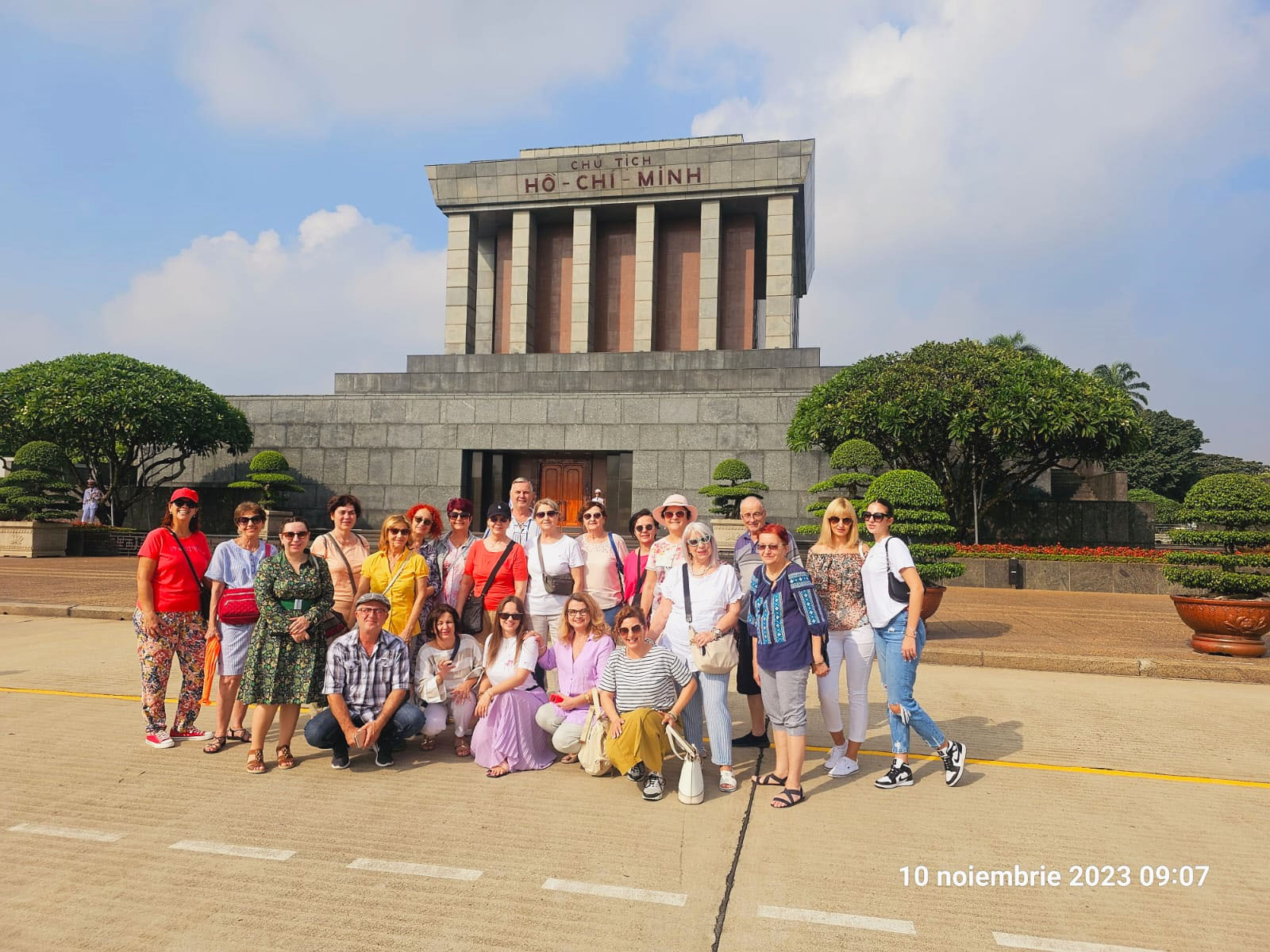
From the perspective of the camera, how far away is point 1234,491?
9.47 meters

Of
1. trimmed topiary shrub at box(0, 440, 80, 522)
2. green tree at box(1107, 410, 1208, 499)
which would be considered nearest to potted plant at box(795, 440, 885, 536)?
trimmed topiary shrub at box(0, 440, 80, 522)

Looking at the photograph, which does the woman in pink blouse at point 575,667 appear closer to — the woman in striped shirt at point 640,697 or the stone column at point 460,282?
the woman in striped shirt at point 640,697

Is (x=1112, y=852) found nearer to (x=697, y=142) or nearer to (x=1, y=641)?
(x=1, y=641)

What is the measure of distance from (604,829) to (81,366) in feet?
73.6

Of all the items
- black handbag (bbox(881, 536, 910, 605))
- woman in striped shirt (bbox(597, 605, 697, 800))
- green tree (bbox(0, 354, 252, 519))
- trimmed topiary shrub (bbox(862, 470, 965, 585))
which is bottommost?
woman in striped shirt (bbox(597, 605, 697, 800))

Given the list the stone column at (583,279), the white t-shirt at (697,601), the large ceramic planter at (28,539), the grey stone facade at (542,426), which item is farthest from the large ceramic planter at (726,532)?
the large ceramic planter at (28,539)

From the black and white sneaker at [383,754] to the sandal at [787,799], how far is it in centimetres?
241

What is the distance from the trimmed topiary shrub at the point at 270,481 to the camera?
21781 mm

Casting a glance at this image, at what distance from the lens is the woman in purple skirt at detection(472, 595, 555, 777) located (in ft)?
16.9

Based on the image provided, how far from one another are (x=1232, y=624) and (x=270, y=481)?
817 inches

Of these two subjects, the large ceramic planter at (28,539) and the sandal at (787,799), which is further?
the large ceramic planter at (28,539)

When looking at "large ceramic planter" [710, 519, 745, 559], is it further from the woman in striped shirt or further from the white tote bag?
the white tote bag

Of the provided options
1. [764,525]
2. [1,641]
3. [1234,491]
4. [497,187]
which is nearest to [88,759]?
[764,525]

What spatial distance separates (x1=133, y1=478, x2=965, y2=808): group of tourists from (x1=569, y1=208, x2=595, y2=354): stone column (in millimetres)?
23770
